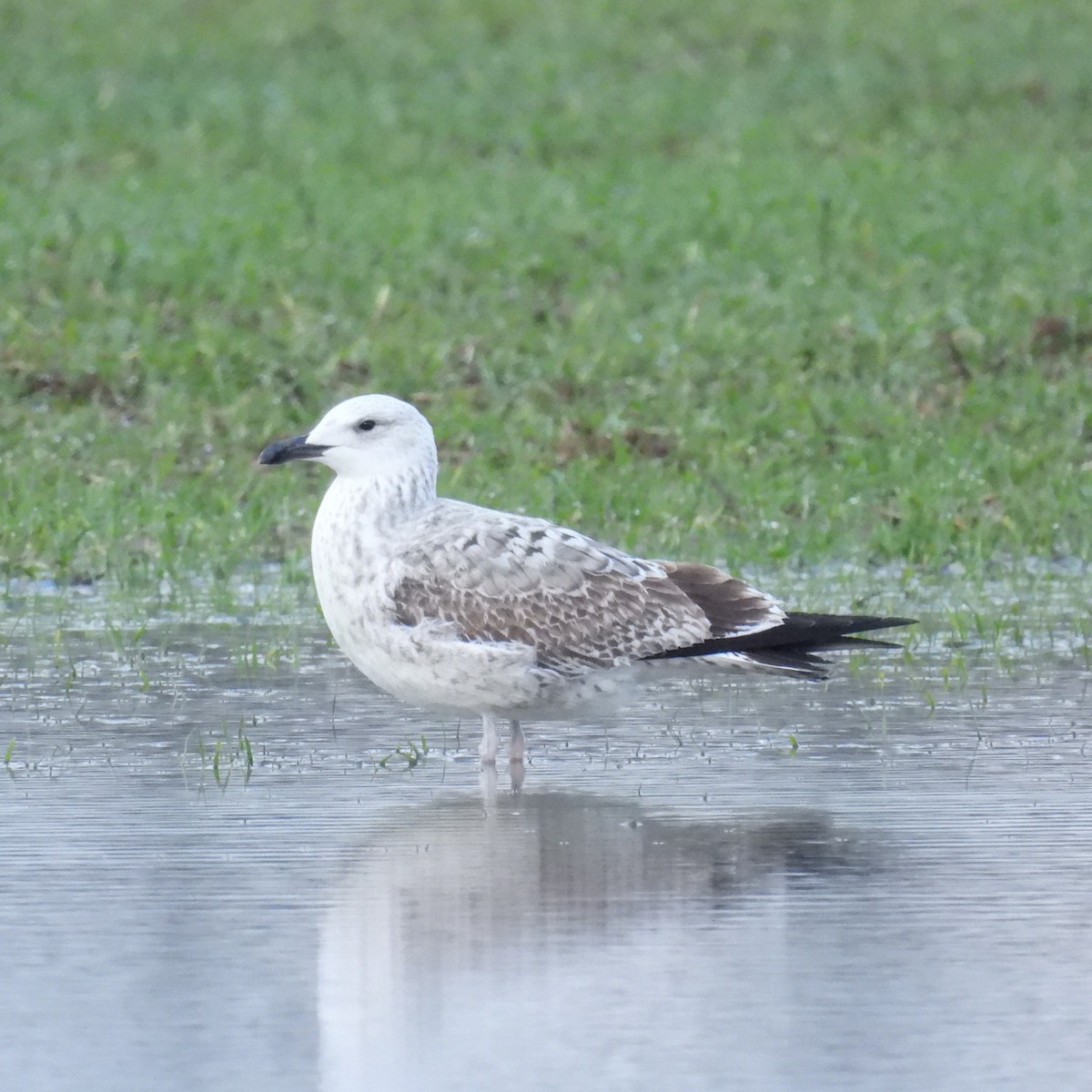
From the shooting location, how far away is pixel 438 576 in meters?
8.45

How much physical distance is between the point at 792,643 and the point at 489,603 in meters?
0.94

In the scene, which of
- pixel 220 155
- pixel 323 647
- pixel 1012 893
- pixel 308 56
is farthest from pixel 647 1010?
pixel 308 56

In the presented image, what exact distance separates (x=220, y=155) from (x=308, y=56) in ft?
17.8

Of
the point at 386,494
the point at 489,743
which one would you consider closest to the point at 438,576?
the point at 386,494

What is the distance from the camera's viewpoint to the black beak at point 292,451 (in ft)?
29.2

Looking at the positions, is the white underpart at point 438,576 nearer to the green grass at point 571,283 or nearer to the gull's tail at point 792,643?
the gull's tail at point 792,643

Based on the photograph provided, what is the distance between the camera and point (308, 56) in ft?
91.1

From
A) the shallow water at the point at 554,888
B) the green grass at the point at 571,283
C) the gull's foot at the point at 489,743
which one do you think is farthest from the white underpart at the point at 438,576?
the green grass at the point at 571,283

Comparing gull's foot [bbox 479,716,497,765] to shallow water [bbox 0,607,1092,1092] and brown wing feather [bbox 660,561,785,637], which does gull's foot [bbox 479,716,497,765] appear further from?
brown wing feather [bbox 660,561,785,637]

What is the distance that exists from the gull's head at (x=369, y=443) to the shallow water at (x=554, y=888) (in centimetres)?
84

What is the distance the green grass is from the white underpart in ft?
10.6

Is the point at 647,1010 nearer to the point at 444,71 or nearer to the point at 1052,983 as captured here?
the point at 1052,983

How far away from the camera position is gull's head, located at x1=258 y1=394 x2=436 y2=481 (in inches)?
346

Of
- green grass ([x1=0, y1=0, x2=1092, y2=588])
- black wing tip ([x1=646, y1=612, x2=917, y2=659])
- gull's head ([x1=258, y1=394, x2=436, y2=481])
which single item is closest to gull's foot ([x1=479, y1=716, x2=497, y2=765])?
black wing tip ([x1=646, y1=612, x2=917, y2=659])
